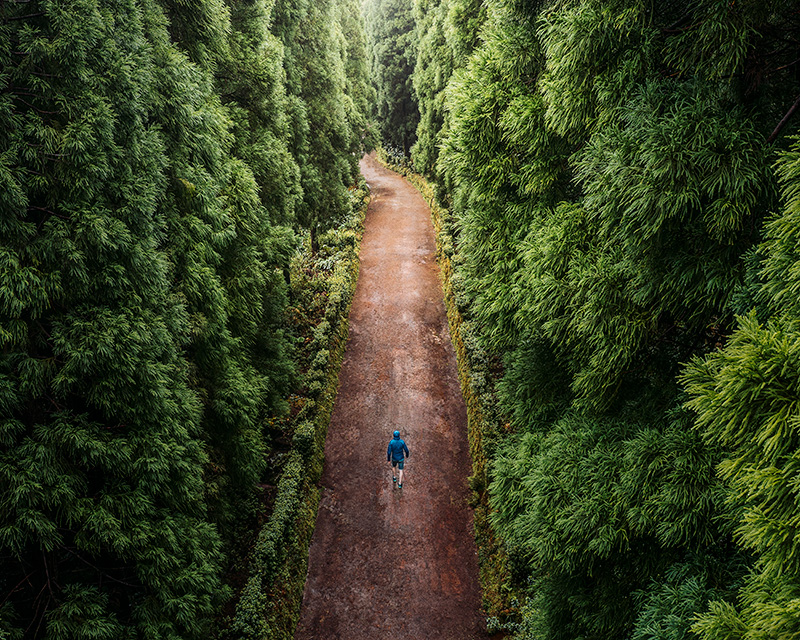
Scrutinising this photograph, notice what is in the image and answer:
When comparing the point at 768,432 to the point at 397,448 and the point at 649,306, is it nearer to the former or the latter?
the point at 649,306

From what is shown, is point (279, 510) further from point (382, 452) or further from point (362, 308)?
point (362, 308)

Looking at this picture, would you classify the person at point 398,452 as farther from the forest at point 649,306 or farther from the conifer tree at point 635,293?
the forest at point 649,306

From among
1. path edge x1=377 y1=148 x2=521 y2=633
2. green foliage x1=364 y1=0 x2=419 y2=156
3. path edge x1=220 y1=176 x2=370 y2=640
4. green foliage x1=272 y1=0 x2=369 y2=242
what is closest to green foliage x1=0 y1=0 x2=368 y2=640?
path edge x1=220 y1=176 x2=370 y2=640

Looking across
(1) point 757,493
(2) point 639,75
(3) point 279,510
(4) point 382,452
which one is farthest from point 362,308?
(1) point 757,493

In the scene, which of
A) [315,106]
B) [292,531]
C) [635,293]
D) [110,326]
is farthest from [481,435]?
[315,106]

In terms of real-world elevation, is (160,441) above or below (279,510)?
above

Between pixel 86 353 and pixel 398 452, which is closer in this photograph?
pixel 86 353
